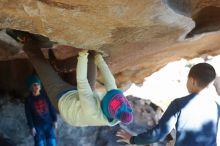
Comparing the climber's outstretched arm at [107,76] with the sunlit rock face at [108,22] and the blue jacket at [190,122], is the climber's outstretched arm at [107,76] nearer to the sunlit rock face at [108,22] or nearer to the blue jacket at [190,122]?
the sunlit rock face at [108,22]

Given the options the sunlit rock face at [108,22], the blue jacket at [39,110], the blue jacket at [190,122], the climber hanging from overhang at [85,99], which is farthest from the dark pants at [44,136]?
the blue jacket at [190,122]

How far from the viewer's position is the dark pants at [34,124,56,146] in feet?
15.5

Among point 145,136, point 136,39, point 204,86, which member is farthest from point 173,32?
point 145,136

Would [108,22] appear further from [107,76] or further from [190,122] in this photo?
[190,122]

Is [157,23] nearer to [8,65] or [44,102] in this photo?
[44,102]

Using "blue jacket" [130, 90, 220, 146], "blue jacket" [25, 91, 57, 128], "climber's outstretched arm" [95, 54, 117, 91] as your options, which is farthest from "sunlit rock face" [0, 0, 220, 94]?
"blue jacket" [130, 90, 220, 146]

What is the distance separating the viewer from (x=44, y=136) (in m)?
4.80

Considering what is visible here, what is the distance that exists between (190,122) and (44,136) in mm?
1848

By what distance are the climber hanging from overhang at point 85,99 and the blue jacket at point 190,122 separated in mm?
470

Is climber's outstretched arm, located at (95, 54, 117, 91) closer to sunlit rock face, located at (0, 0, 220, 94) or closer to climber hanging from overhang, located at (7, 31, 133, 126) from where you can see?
climber hanging from overhang, located at (7, 31, 133, 126)

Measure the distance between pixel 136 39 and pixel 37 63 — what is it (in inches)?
38.7

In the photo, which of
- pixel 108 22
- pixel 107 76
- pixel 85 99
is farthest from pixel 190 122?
pixel 108 22

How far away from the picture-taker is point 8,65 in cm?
580

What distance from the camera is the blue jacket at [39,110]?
4.68 m
